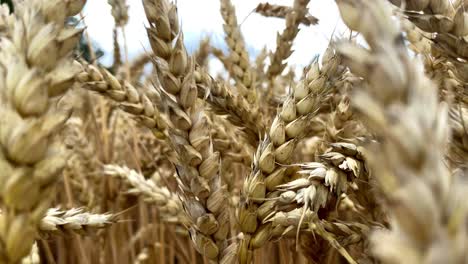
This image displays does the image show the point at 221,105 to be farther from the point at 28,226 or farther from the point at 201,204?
the point at 28,226

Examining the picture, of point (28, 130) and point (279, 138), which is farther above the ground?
point (28, 130)

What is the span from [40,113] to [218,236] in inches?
14.3

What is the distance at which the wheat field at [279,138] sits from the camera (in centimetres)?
21

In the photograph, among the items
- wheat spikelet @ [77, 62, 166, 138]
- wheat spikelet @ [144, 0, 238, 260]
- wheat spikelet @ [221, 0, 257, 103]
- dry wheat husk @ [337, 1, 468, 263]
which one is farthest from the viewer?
wheat spikelet @ [221, 0, 257, 103]

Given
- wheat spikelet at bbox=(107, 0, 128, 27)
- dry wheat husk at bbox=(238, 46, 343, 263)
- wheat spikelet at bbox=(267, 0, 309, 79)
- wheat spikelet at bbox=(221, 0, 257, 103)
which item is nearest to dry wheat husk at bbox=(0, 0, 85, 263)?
dry wheat husk at bbox=(238, 46, 343, 263)

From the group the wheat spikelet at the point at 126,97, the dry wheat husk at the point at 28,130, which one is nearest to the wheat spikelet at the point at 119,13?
the wheat spikelet at the point at 126,97

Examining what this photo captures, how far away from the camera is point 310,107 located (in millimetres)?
734

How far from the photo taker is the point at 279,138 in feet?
2.36

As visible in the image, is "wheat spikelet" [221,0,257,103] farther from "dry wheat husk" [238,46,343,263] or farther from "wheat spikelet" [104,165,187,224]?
"dry wheat husk" [238,46,343,263]

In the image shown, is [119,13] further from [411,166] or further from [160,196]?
[411,166]

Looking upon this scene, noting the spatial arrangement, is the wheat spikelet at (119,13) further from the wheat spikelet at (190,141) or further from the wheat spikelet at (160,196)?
the wheat spikelet at (190,141)

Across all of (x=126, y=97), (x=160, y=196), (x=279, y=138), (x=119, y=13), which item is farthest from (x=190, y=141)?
(x=119, y=13)

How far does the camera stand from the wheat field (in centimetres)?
21

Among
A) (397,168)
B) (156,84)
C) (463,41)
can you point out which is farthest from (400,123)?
(156,84)
